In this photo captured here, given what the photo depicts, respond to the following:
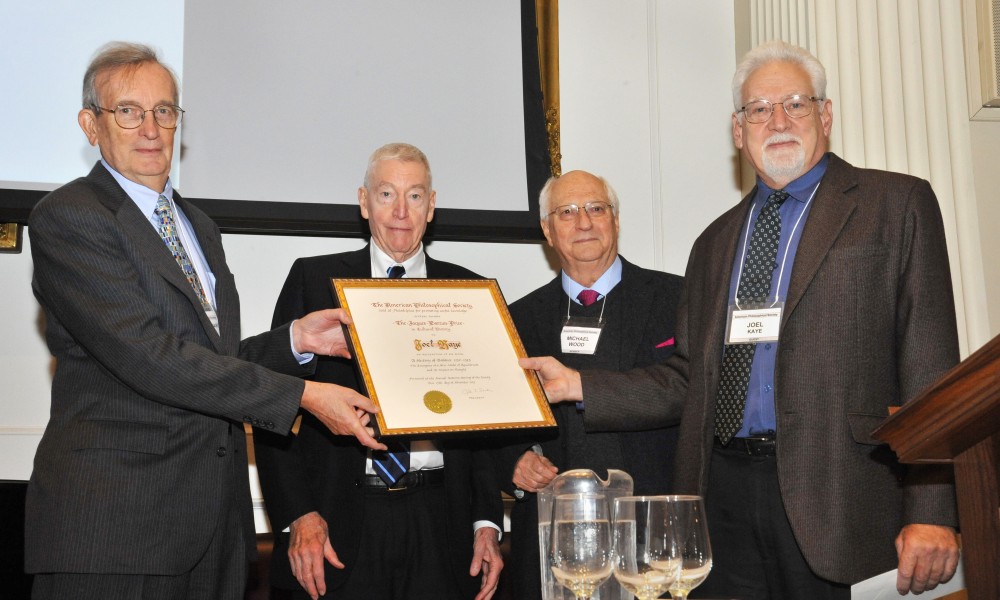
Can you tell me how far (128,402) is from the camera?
2.41 m

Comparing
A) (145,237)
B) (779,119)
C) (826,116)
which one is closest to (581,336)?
(779,119)

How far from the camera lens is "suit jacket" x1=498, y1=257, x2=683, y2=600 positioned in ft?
10.3

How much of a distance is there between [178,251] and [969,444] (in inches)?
82.7

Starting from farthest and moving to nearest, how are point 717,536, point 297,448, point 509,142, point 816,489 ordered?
point 509,142 → point 297,448 → point 717,536 → point 816,489

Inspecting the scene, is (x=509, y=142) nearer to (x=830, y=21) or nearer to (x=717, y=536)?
(x=830, y=21)

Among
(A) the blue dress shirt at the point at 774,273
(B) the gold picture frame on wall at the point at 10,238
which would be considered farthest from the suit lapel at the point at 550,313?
(B) the gold picture frame on wall at the point at 10,238

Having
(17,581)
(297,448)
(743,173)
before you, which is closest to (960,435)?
(297,448)

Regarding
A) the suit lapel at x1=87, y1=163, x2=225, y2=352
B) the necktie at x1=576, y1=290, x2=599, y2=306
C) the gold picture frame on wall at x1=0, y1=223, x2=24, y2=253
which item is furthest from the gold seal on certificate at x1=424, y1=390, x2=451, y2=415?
the gold picture frame on wall at x1=0, y1=223, x2=24, y2=253

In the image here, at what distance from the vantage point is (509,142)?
4.40 metres

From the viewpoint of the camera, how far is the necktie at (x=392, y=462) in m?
2.96

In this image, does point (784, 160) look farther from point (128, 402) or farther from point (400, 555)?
point (128, 402)

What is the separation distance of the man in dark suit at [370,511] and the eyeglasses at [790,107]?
124 centimetres

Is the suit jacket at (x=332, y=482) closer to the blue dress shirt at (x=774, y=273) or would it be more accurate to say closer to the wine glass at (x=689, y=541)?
the blue dress shirt at (x=774, y=273)

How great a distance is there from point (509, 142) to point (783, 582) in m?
2.53
